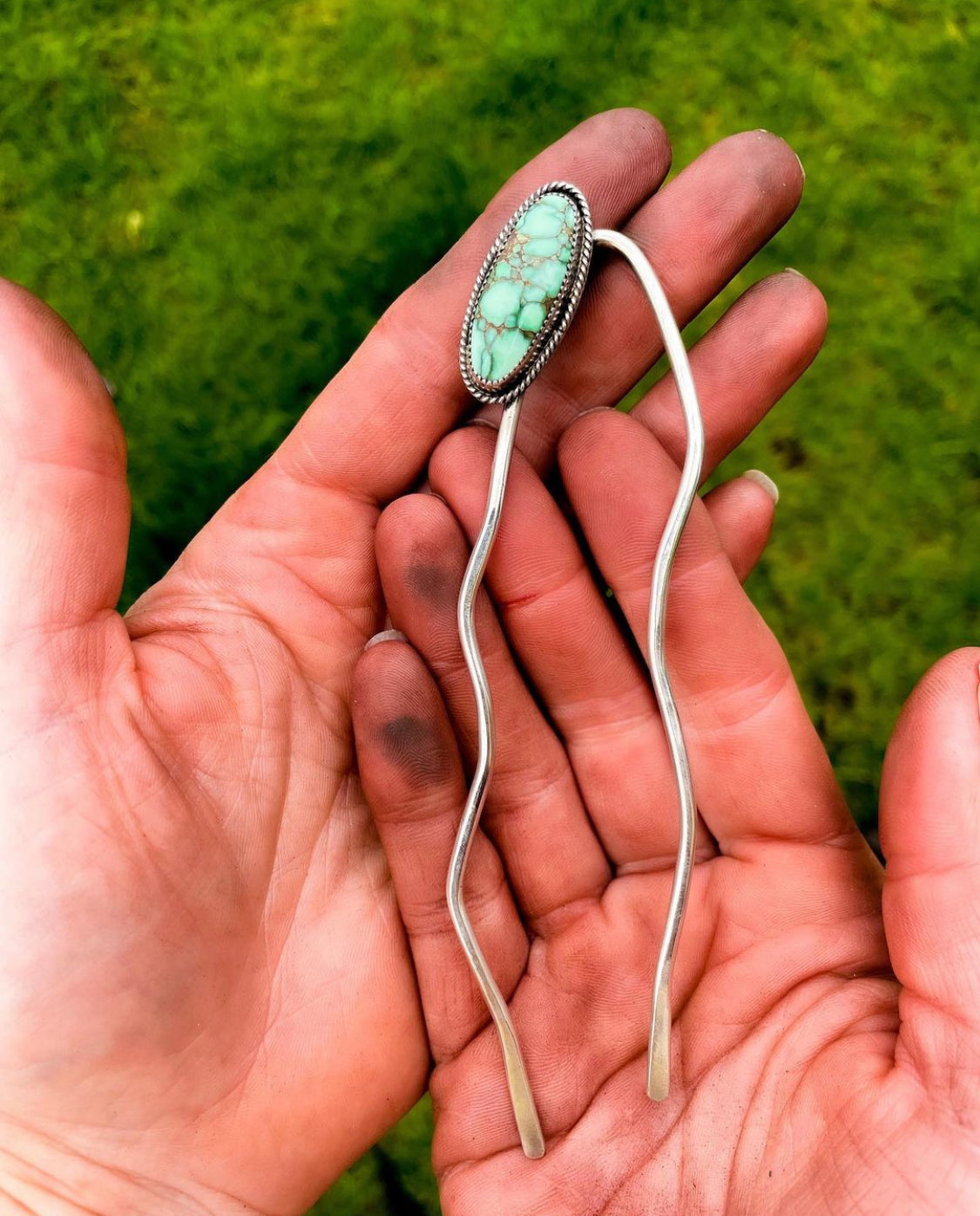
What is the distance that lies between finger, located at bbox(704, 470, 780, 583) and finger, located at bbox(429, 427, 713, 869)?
0.33 m

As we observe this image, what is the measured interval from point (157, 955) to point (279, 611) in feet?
2.43

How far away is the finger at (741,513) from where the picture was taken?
8.04ft

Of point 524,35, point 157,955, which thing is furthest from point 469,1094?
point 524,35

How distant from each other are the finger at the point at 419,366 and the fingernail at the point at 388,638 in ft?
1.07

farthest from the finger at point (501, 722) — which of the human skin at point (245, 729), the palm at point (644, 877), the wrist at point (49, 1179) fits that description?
the wrist at point (49, 1179)

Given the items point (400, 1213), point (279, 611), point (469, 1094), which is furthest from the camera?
point (400, 1213)

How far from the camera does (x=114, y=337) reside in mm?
3217

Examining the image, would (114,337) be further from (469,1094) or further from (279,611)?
(469,1094)

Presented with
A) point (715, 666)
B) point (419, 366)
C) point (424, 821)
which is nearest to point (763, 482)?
point (715, 666)

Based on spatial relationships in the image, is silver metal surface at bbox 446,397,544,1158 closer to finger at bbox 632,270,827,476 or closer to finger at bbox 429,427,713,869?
finger at bbox 429,427,713,869

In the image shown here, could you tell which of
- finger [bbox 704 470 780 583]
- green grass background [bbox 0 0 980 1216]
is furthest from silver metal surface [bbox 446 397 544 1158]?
green grass background [bbox 0 0 980 1216]

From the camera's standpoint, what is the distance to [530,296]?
2262mm

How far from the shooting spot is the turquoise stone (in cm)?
226

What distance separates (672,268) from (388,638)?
1.01 metres
